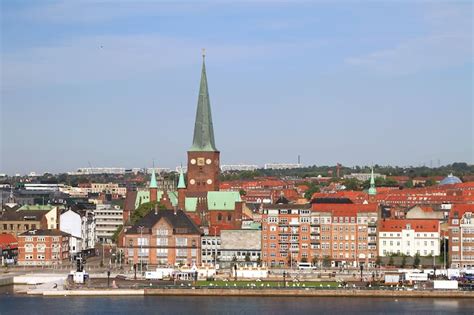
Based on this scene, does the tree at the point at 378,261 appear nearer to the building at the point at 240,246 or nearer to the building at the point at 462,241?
the building at the point at 462,241

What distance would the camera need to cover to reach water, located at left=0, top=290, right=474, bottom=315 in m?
69.9

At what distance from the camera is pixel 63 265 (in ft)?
322

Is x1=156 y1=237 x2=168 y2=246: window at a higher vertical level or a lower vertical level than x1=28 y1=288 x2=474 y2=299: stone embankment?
higher

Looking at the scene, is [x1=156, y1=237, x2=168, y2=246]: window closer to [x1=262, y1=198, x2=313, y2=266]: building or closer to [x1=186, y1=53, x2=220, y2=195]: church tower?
[x1=262, y1=198, x2=313, y2=266]: building

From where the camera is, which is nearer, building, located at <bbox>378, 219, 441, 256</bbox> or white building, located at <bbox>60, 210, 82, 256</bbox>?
building, located at <bbox>378, 219, 441, 256</bbox>

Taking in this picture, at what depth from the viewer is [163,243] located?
94.4 metres

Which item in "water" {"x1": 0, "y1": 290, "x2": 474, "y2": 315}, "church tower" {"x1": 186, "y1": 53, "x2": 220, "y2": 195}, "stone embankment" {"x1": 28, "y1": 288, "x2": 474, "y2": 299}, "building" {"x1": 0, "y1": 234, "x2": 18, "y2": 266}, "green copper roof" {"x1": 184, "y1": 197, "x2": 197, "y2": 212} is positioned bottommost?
"water" {"x1": 0, "y1": 290, "x2": 474, "y2": 315}

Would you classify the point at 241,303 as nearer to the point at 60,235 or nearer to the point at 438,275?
the point at 438,275

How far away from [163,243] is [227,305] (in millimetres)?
22338

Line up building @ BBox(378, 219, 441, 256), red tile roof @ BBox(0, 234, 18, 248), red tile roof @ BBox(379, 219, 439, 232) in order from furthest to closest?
red tile roof @ BBox(0, 234, 18, 248)
red tile roof @ BBox(379, 219, 439, 232)
building @ BBox(378, 219, 441, 256)

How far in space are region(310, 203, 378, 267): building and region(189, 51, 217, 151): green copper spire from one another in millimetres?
20224

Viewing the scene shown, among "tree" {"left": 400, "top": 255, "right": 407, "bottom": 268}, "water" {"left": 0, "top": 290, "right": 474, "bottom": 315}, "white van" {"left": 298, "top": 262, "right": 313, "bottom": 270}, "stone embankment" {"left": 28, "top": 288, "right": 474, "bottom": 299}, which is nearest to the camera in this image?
"water" {"left": 0, "top": 290, "right": 474, "bottom": 315}

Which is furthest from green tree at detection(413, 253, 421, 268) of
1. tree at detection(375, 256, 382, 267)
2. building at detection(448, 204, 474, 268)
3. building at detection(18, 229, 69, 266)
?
building at detection(18, 229, 69, 266)

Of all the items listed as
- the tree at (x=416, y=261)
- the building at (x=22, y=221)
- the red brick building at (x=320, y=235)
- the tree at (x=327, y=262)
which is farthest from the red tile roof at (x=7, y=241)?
the tree at (x=416, y=261)
